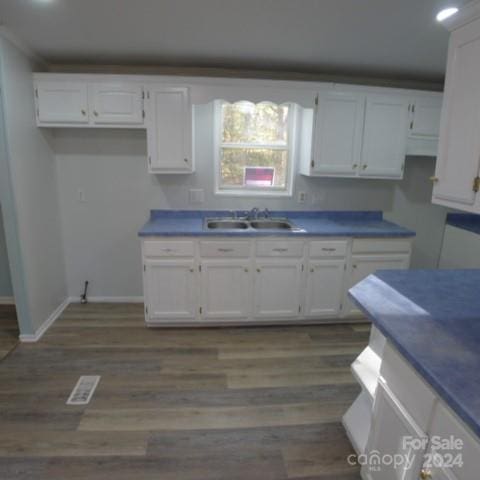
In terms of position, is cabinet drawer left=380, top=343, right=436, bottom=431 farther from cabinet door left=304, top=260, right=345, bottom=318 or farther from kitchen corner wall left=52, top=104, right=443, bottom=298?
kitchen corner wall left=52, top=104, right=443, bottom=298

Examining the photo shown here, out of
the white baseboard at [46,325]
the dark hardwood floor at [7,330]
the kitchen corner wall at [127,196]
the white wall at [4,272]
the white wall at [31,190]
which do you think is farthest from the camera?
the white wall at [4,272]

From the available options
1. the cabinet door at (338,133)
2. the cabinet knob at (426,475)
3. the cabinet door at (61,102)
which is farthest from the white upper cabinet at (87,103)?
the cabinet knob at (426,475)

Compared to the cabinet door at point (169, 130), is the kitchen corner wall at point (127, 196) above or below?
below

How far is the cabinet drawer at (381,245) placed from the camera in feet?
10.2

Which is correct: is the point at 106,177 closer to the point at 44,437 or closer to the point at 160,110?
the point at 160,110

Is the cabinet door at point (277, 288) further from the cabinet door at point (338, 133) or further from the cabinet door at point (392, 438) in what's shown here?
the cabinet door at point (392, 438)

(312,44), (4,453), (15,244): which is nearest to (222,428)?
(4,453)

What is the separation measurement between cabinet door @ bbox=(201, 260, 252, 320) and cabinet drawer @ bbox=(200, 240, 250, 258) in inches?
2.4

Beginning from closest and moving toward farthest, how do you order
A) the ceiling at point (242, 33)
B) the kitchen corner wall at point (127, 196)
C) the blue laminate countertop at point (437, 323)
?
the blue laminate countertop at point (437, 323) → the ceiling at point (242, 33) → the kitchen corner wall at point (127, 196)

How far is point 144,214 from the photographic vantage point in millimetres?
3479

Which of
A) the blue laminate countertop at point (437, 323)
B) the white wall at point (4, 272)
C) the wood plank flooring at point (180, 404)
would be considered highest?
the blue laminate countertop at point (437, 323)

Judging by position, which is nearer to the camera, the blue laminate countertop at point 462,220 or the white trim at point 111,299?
the white trim at point 111,299

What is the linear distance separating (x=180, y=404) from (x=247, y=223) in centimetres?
173

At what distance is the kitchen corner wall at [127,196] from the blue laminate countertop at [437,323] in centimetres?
171
